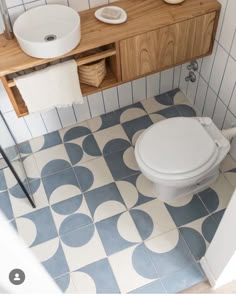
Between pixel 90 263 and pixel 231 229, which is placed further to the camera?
pixel 90 263

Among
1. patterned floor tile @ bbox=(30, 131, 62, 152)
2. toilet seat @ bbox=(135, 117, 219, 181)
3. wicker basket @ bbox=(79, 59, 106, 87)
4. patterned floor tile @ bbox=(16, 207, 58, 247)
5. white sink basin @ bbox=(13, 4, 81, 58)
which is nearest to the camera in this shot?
white sink basin @ bbox=(13, 4, 81, 58)

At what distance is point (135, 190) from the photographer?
1.80 m

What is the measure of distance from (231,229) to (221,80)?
0.90 meters

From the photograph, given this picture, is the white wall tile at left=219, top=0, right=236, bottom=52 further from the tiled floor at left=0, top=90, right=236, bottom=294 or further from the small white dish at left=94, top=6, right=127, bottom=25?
the tiled floor at left=0, top=90, right=236, bottom=294

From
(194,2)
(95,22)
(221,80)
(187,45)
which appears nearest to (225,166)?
(221,80)

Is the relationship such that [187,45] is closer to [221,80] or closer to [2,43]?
[221,80]

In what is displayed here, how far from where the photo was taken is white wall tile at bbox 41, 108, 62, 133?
6.45 feet

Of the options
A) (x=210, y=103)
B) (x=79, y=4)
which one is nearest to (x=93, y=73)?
(x=79, y=4)

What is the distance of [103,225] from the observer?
170 centimetres

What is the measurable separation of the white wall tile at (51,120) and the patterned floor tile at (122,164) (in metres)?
0.38

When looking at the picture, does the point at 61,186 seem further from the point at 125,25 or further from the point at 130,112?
the point at 125,25

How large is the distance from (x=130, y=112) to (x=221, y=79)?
24.7 inches

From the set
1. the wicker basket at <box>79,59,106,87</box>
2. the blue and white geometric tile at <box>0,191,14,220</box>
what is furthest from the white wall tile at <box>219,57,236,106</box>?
the blue and white geometric tile at <box>0,191,14,220</box>

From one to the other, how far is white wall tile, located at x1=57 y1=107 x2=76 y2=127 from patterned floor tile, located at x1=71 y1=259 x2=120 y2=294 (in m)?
0.88
